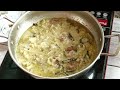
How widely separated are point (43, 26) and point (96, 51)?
241mm

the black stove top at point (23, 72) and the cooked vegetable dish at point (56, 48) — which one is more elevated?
the cooked vegetable dish at point (56, 48)

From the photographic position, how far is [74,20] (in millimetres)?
993

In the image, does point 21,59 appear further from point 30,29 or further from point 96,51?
point 96,51

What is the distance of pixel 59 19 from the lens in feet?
3.26

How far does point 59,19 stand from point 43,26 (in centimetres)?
7

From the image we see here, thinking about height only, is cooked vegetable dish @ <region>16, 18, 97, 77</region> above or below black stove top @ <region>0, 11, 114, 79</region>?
above
